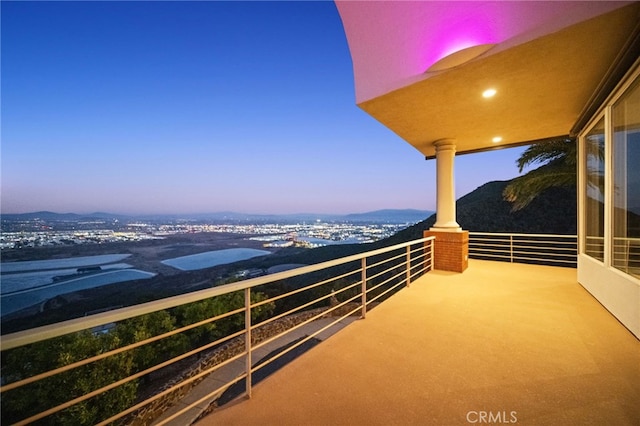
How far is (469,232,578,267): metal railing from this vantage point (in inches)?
224

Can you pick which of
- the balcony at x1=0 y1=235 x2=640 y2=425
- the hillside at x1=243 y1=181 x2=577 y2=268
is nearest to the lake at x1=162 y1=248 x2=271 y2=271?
the hillside at x1=243 y1=181 x2=577 y2=268

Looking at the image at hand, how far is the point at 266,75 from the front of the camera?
11438mm

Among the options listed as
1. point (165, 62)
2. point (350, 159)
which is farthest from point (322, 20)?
point (350, 159)

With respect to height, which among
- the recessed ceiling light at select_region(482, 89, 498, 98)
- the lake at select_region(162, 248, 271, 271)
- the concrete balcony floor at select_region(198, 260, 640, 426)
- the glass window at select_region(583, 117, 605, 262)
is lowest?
the lake at select_region(162, 248, 271, 271)

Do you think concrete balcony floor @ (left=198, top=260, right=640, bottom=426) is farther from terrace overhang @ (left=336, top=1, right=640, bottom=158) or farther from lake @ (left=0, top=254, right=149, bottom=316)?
lake @ (left=0, top=254, right=149, bottom=316)

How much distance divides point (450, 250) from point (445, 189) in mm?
1334

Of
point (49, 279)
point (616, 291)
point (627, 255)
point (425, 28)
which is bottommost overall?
point (49, 279)

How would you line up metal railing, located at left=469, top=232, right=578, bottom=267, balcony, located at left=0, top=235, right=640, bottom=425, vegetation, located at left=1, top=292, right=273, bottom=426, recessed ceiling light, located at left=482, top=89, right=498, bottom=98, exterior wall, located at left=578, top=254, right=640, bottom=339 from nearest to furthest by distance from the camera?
balcony, located at left=0, top=235, right=640, bottom=425, exterior wall, located at left=578, top=254, right=640, bottom=339, recessed ceiling light, located at left=482, top=89, right=498, bottom=98, metal railing, located at left=469, top=232, right=578, bottom=267, vegetation, located at left=1, top=292, right=273, bottom=426

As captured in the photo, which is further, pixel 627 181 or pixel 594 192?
pixel 594 192

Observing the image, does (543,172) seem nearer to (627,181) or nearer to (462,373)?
(627,181)

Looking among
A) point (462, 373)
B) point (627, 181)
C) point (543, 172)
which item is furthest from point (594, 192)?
point (543, 172)

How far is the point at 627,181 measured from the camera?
9.82 ft

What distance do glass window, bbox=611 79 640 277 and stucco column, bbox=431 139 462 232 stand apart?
251 cm

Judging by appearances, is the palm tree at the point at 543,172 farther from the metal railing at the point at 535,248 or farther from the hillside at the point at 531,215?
the hillside at the point at 531,215
